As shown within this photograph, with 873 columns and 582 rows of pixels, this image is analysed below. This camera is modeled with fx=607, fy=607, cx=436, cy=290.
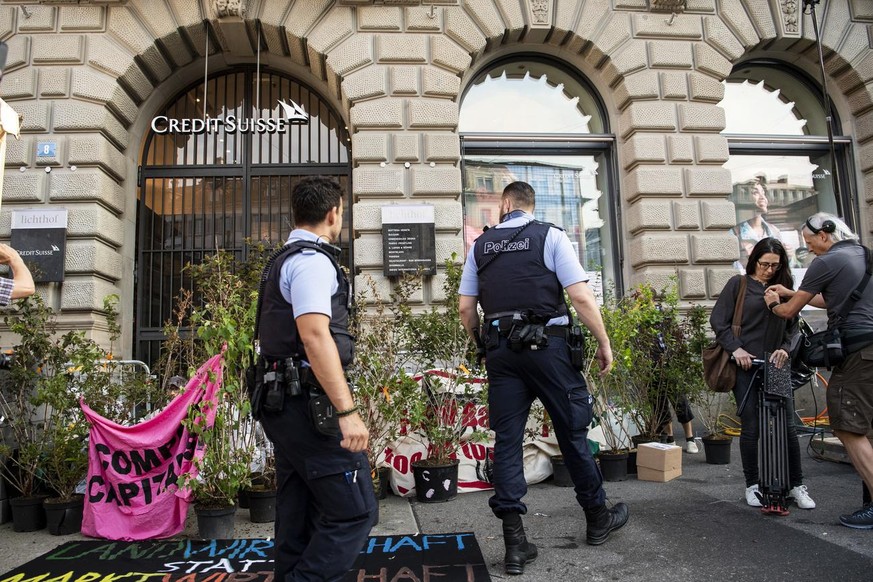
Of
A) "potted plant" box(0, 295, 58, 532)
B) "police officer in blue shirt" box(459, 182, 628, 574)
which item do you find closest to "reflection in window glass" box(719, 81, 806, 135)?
"police officer in blue shirt" box(459, 182, 628, 574)

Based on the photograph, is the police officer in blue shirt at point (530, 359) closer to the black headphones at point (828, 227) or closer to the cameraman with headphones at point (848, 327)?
the cameraman with headphones at point (848, 327)

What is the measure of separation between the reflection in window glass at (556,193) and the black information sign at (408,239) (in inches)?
47.1

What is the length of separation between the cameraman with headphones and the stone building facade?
14.0 ft

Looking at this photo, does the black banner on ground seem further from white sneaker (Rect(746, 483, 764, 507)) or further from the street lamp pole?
the street lamp pole

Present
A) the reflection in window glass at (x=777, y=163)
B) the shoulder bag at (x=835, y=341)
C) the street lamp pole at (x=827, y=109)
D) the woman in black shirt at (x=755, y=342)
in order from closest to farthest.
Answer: the shoulder bag at (x=835, y=341) → the woman in black shirt at (x=755, y=342) → the street lamp pole at (x=827, y=109) → the reflection in window glass at (x=777, y=163)

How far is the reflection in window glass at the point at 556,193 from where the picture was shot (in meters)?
9.38

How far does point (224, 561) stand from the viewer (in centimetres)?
388

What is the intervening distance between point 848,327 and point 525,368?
94.7 inches

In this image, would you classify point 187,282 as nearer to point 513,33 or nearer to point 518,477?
point 513,33

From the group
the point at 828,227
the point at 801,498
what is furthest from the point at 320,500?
the point at 828,227

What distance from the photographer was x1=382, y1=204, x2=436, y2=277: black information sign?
8180 mm

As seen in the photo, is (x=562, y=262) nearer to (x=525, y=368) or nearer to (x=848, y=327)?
(x=525, y=368)

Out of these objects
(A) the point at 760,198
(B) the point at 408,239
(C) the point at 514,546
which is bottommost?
(C) the point at 514,546

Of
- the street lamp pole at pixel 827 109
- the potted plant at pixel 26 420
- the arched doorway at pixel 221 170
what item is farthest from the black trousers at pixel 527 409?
the street lamp pole at pixel 827 109
